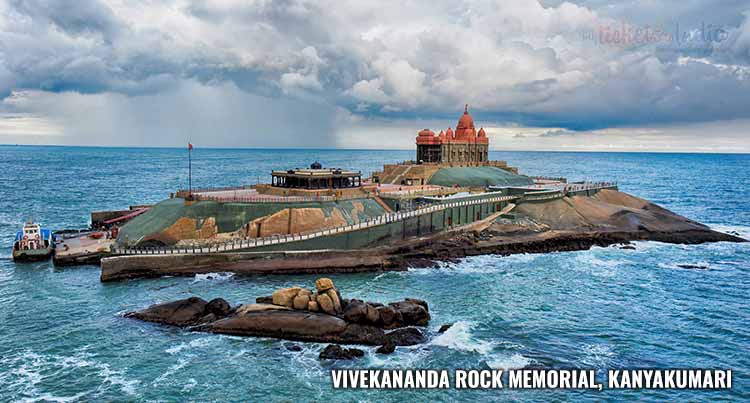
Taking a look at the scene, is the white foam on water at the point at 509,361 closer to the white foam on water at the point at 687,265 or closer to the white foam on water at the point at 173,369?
the white foam on water at the point at 173,369

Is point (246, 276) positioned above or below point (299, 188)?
below

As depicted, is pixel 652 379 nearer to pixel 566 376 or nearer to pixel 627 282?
pixel 566 376

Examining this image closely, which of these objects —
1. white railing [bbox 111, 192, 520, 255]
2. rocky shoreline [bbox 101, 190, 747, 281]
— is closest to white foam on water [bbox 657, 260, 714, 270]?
rocky shoreline [bbox 101, 190, 747, 281]

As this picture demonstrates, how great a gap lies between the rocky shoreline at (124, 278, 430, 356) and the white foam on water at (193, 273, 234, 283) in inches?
398

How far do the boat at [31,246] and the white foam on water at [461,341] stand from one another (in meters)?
44.4

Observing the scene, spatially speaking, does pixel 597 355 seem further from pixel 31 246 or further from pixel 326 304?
pixel 31 246

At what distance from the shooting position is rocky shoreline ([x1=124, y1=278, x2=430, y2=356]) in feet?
122

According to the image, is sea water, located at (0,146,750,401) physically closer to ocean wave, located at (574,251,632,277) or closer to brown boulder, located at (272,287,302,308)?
ocean wave, located at (574,251,632,277)

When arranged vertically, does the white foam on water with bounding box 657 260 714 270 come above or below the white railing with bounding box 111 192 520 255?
below

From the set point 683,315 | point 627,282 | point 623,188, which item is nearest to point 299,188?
point 627,282

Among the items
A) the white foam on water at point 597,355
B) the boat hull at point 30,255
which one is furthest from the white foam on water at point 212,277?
the white foam on water at point 597,355

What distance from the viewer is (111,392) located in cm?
3025

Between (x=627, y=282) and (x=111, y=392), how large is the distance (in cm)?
4544

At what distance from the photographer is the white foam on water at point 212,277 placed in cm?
5231
